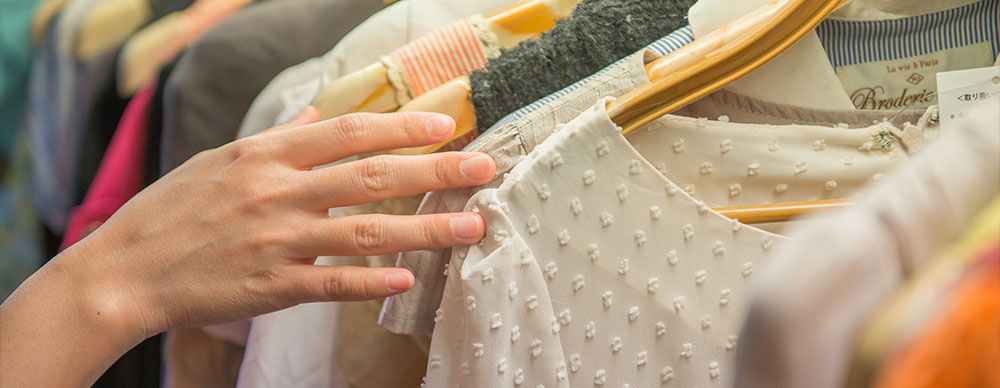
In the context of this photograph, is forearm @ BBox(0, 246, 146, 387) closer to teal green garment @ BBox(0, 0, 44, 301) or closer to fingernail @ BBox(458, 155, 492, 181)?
fingernail @ BBox(458, 155, 492, 181)

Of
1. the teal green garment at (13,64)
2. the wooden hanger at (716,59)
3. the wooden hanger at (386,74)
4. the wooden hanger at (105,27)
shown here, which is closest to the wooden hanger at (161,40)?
the wooden hanger at (105,27)

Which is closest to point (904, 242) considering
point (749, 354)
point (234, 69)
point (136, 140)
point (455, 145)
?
point (749, 354)

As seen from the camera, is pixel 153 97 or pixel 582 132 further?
pixel 153 97

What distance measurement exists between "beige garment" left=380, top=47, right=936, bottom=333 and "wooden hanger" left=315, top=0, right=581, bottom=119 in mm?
105

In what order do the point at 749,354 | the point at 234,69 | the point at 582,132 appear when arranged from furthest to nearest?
1. the point at 234,69
2. the point at 582,132
3. the point at 749,354

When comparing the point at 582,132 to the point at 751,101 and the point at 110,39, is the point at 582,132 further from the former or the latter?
the point at 110,39

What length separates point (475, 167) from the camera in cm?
45

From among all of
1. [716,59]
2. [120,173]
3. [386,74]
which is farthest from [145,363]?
[716,59]

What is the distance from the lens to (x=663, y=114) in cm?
46

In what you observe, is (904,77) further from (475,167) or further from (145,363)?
(145,363)

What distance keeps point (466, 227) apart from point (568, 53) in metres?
0.16

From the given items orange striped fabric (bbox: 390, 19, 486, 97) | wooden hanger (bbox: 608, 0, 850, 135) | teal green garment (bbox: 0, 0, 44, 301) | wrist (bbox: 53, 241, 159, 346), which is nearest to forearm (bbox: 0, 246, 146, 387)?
wrist (bbox: 53, 241, 159, 346)

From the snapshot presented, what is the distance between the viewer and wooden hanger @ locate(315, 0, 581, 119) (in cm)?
55

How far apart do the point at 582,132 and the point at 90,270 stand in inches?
13.5
